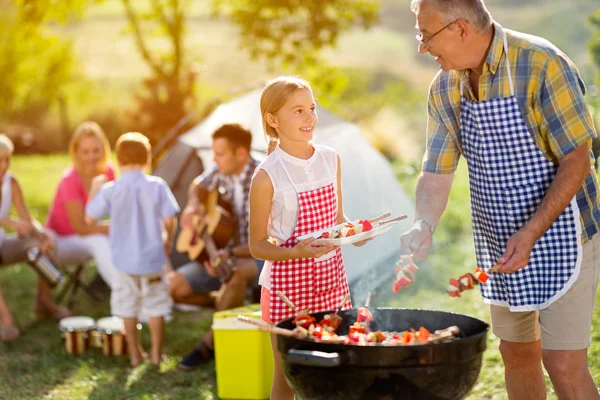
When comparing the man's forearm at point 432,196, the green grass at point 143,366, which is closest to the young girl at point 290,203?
the man's forearm at point 432,196

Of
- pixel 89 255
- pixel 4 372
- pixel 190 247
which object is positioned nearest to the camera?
pixel 4 372

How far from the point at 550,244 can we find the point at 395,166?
28.9 feet

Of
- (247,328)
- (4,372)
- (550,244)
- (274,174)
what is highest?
(274,174)

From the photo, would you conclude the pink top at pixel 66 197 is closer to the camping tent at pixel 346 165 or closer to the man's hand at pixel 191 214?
the camping tent at pixel 346 165

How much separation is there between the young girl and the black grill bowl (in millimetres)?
624

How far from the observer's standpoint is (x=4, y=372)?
5.19 meters

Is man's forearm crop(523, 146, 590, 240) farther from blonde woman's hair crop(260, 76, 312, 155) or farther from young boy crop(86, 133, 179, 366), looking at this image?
young boy crop(86, 133, 179, 366)

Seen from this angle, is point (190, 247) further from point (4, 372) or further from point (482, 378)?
point (482, 378)

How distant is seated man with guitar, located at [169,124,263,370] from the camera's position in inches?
206

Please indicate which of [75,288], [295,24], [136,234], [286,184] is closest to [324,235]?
[286,184]

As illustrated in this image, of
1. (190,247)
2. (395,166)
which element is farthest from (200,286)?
(395,166)

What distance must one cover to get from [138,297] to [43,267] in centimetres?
113

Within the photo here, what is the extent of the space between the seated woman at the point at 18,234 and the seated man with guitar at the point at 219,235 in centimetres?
117

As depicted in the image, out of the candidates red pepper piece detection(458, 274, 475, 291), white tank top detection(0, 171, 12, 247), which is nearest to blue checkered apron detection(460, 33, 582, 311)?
red pepper piece detection(458, 274, 475, 291)
